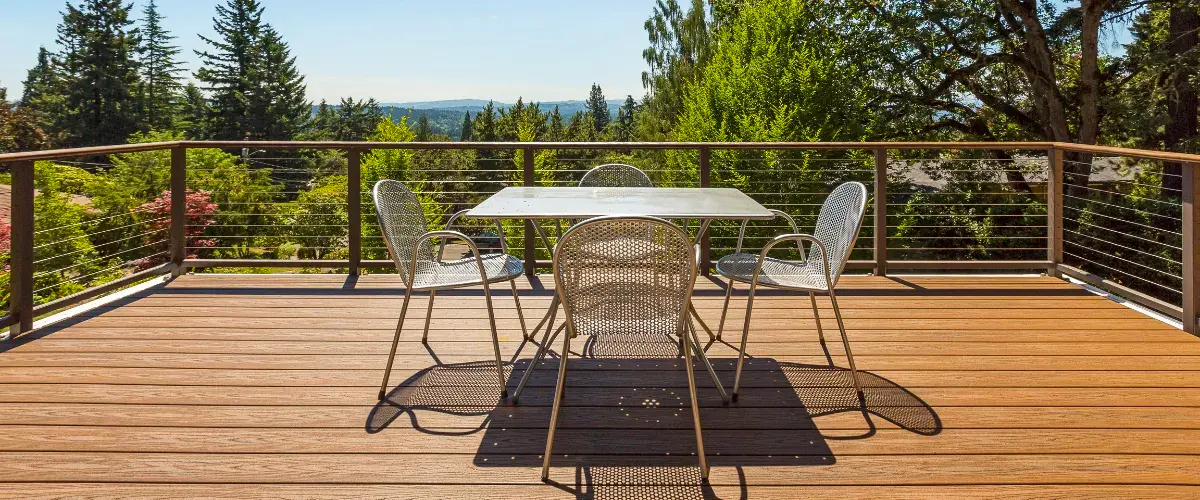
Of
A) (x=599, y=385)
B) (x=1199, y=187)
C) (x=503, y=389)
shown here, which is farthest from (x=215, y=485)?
(x=1199, y=187)

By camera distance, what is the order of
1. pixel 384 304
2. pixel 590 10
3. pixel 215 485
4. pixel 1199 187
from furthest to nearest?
pixel 590 10 < pixel 384 304 < pixel 1199 187 < pixel 215 485

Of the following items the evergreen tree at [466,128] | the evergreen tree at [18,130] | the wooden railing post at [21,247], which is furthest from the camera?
the evergreen tree at [466,128]

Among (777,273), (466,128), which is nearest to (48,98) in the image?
(777,273)

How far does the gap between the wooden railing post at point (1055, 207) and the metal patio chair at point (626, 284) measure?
151 inches

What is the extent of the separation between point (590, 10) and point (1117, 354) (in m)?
29.7

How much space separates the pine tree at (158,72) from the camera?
44.1m

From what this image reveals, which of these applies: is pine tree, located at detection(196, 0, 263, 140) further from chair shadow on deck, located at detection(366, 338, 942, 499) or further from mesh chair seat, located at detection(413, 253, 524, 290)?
chair shadow on deck, located at detection(366, 338, 942, 499)

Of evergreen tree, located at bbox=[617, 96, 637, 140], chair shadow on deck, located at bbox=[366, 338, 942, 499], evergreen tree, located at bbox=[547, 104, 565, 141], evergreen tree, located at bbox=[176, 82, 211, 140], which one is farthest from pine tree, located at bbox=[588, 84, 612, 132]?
chair shadow on deck, located at bbox=[366, 338, 942, 499]

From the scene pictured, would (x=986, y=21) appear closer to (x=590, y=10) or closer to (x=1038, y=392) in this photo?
(x=1038, y=392)

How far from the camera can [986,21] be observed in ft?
42.6

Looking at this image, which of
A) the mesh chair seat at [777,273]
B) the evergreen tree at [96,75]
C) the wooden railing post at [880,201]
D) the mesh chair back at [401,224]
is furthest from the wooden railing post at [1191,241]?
the evergreen tree at [96,75]

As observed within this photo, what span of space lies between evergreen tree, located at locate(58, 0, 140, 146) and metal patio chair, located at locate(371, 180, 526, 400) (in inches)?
1789

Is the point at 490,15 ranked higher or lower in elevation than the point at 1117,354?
higher

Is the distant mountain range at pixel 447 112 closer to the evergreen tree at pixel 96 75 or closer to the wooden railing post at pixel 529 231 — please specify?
the evergreen tree at pixel 96 75
